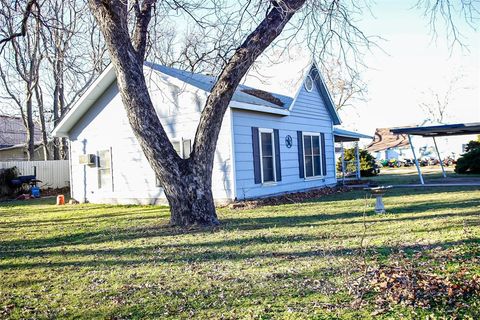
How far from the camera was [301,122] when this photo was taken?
14.9 metres

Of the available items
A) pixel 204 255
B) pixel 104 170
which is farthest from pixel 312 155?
pixel 204 255

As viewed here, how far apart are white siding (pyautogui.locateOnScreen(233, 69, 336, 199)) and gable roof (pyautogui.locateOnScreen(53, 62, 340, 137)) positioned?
0.31m

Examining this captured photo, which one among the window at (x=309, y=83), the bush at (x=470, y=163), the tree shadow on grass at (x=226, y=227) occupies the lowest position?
the tree shadow on grass at (x=226, y=227)

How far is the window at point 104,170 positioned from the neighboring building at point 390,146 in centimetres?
3008

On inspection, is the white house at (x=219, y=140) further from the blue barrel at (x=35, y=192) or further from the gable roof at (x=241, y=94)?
the blue barrel at (x=35, y=192)

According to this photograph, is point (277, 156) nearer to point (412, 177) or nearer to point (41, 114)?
point (412, 177)

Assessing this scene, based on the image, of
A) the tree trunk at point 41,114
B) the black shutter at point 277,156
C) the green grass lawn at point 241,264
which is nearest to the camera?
the green grass lawn at point 241,264

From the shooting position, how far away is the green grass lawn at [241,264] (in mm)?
3732

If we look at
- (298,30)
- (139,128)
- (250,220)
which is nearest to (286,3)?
(298,30)

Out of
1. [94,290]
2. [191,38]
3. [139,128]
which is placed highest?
[191,38]

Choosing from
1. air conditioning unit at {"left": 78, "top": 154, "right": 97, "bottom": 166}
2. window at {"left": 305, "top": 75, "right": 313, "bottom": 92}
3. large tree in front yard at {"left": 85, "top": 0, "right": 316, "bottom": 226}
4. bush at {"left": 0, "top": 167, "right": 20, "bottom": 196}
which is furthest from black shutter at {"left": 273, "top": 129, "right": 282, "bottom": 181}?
bush at {"left": 0, "top": 167, "right": 20, "bottom": 196}

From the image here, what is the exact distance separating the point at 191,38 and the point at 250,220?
6916 millimetres

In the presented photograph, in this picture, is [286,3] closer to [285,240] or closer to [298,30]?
[298,30]

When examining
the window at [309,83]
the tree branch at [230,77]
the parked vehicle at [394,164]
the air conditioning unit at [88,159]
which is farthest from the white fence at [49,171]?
the parked vehicle at [394,164]
